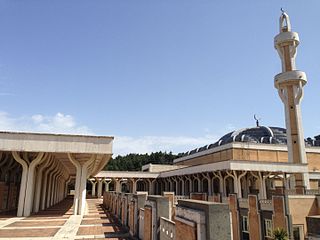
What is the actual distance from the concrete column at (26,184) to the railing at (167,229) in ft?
45.9

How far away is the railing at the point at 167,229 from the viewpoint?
24.2ft

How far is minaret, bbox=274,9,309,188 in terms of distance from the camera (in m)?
37.2

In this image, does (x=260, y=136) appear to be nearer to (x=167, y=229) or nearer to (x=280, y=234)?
(x=280, y=234)

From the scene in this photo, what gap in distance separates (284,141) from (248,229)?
118 feet

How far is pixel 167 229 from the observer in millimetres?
7961

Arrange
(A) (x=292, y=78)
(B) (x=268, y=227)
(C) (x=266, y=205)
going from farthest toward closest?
(A) (x=292, y=78)
(C) (x=266, y=205)
(B) (x=268, y=227)

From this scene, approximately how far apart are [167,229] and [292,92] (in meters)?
35.9

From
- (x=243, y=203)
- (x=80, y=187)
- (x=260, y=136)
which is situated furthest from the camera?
(x=260, y=136)

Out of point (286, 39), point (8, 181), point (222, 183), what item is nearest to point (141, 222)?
point (8, 181)

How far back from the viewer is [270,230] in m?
20.4

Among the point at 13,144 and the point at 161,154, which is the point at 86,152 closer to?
the point at 13,144

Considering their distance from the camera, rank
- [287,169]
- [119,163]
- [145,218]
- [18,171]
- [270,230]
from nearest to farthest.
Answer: [145,218] < [270,230] < [18,171] < [287,169] < [119,163]

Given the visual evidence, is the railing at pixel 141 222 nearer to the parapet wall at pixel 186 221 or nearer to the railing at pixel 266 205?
the parapet wall at pixel 186 221

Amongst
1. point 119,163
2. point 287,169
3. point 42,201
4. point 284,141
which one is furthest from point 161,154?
point 42,201
